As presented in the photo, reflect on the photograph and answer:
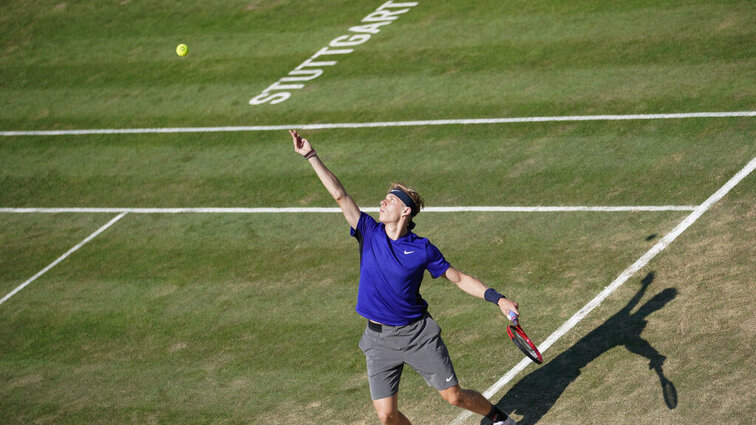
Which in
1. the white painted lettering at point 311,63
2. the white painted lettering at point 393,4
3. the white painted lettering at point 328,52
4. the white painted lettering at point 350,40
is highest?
the white painted lettering at point 393,4

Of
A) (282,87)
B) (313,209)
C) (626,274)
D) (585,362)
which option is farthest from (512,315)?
(282,87)

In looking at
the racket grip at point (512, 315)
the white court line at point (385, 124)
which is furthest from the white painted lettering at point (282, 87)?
the racket grip at point (512, 315)

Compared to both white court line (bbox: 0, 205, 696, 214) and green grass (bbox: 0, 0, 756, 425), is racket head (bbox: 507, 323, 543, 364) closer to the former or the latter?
green grass (bbox: 0, 0, 756, 425)

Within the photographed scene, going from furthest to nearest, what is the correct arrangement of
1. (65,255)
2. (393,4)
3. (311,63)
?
(393,4), (311,63), (65,255)

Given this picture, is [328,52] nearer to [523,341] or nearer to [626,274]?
[626,274]

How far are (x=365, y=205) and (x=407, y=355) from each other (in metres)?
6.52

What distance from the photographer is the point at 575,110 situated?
51.5 feet

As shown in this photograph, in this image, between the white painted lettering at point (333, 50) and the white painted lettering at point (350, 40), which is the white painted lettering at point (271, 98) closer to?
the white painted lettering at point (333, 50)

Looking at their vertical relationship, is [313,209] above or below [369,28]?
below

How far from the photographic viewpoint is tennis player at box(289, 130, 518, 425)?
794 centimetres

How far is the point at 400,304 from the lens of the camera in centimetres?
803

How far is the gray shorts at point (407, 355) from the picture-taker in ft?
26.3

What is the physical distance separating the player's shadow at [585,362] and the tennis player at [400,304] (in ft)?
3.51

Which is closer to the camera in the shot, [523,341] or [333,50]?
[523,341]
